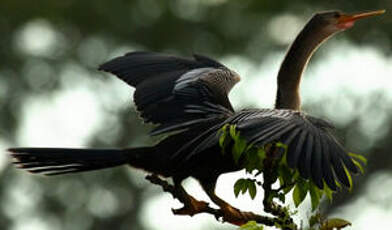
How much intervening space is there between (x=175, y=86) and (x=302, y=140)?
1.63 m

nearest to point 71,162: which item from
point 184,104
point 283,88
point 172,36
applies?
point 184,104

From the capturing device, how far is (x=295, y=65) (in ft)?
23.3

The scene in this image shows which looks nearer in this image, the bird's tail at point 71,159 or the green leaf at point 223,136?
the green leaf at point 223,136

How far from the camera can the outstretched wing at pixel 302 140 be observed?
514 centimetres

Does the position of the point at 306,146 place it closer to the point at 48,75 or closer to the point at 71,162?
the point at 71,162

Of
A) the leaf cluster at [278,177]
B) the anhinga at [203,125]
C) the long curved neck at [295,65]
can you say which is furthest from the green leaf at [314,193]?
the long curved neck at [295,65]

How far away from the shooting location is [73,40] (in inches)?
865

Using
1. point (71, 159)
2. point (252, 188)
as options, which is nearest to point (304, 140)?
point (252, 188)

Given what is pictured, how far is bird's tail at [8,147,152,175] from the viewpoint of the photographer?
20.3 ft

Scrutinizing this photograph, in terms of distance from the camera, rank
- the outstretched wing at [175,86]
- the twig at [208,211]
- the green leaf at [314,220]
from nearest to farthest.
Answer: the green leaf at [314,220]
the twig at [208,211]
the outstretched wing at [175,86]

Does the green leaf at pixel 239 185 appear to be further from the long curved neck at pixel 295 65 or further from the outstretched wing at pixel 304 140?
the long curved neck at pixel 295 65

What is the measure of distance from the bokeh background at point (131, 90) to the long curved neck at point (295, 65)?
1017 centimetres

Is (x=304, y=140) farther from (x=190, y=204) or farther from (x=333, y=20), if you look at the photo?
(x=333, y=20)

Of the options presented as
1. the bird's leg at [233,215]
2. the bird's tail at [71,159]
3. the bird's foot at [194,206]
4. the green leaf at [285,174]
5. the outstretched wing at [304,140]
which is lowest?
the bird's leg at [233,215]
